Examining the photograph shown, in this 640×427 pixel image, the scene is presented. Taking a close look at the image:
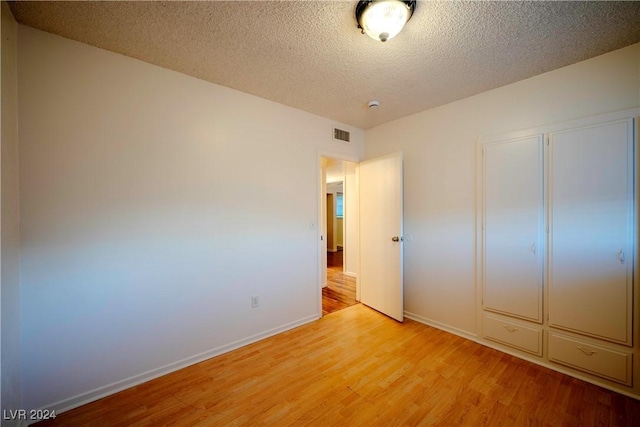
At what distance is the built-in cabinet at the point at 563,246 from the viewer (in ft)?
5.77

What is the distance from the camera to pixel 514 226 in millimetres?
2219

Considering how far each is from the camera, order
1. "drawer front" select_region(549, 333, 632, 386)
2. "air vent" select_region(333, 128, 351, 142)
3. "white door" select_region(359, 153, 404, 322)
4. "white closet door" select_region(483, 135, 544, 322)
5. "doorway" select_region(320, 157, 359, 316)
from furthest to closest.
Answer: "doorway" select_region(320, 157, 359, 316) < "air vent" select_region(333, 128, 351, 142) < "white door" select_region(359, 153, 404, 322) < "white closet door" select_region(483, 135, 544, 322) < "drawer front" select_region(549, 333, 632, 386)

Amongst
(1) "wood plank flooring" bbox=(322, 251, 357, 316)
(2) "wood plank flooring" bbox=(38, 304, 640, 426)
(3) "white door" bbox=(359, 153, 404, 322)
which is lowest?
(2) "wood plank flooring" bbox=(38, 304, 640, 426)

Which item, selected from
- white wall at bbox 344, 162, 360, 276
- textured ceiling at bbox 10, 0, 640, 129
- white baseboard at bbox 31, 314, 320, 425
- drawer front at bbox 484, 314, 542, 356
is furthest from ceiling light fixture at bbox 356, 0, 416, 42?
white wall at bbox 344, 162, 360, 276

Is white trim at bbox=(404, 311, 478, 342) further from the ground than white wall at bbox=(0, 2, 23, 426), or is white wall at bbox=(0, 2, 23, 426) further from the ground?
white wall at bbox=(0, 2, 23, 426)

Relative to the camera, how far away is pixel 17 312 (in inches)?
58.0

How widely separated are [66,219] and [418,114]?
11.2 feet

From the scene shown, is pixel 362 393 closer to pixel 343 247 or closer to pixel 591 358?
pixel 591 358

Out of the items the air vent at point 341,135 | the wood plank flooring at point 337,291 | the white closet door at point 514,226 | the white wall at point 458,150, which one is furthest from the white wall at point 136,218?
the white closet door at point 514,226

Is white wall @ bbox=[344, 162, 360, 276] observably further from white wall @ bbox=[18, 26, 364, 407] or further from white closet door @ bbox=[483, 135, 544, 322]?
white closet door @ bbox=[483, 135, 544, 322]

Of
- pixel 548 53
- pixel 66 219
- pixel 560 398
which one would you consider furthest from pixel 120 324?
pixel 548 53

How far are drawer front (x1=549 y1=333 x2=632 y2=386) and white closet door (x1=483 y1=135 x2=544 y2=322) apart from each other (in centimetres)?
23

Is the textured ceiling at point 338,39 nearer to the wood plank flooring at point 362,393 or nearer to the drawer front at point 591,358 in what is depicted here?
the drawer front at point 591,358

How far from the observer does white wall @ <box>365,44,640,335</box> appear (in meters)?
1.88
